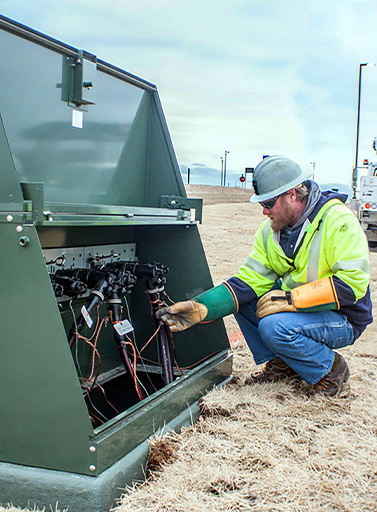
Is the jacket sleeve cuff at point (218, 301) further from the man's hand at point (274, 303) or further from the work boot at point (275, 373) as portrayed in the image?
the work boot at point (275, 373)

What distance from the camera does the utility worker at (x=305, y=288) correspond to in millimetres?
2592

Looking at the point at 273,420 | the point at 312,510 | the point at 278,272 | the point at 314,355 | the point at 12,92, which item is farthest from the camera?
the point at 278,272

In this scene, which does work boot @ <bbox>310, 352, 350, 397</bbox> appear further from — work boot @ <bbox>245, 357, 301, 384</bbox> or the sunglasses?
the sunglasses

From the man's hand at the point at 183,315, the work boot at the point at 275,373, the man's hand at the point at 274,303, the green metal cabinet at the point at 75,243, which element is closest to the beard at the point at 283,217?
the man's hand at the point at 274,303

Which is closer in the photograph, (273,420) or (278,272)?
(273,420)

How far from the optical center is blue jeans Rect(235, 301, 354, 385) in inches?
104

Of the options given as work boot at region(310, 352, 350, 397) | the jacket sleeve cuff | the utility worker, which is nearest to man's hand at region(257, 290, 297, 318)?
the utility worker

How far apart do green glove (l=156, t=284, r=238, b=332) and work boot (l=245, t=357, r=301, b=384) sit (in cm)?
41

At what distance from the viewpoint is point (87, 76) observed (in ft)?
8.34

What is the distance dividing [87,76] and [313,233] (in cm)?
134

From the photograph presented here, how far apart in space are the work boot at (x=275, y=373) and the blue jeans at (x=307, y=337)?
0.21 m

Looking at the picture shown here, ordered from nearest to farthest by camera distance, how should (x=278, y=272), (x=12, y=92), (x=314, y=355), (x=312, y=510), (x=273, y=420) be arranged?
(x=312, y=510) < (x=12, y=92) < (x=273, y=420) < (x=314, y=355) < (x=278, y=272)

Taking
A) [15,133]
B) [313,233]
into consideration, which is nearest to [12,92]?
[15,133]

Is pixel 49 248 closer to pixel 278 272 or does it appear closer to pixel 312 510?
pixel 278 272
